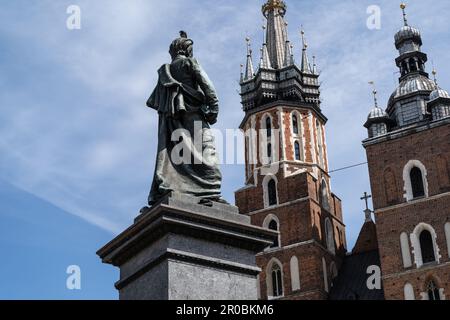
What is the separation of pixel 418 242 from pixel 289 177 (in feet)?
28.2

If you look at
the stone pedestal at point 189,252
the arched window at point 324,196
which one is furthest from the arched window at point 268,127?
the stone pedestal at point 189,252

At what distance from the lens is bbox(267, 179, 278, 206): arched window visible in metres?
40.9

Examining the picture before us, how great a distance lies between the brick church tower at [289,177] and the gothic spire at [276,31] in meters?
0.07

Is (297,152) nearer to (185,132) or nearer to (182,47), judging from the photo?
(182,47)

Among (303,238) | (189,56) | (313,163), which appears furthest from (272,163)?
(189,56)

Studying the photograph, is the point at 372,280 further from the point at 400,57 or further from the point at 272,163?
the point at 400,57

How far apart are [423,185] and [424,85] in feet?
21.7

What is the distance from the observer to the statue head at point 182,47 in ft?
A: 24.8

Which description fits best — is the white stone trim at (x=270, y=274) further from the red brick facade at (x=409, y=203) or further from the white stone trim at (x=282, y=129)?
the white stone trim at (x=282, y=129)

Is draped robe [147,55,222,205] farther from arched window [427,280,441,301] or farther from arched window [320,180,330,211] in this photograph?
arched window [320,180,330,211]

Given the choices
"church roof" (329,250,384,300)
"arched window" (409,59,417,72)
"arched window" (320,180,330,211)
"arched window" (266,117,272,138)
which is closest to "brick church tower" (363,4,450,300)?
"arched window" (409,59,417,72)

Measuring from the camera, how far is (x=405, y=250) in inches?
1375

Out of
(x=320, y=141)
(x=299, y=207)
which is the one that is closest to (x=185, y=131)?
(x=299, y=207)

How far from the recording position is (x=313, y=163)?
140 feet
